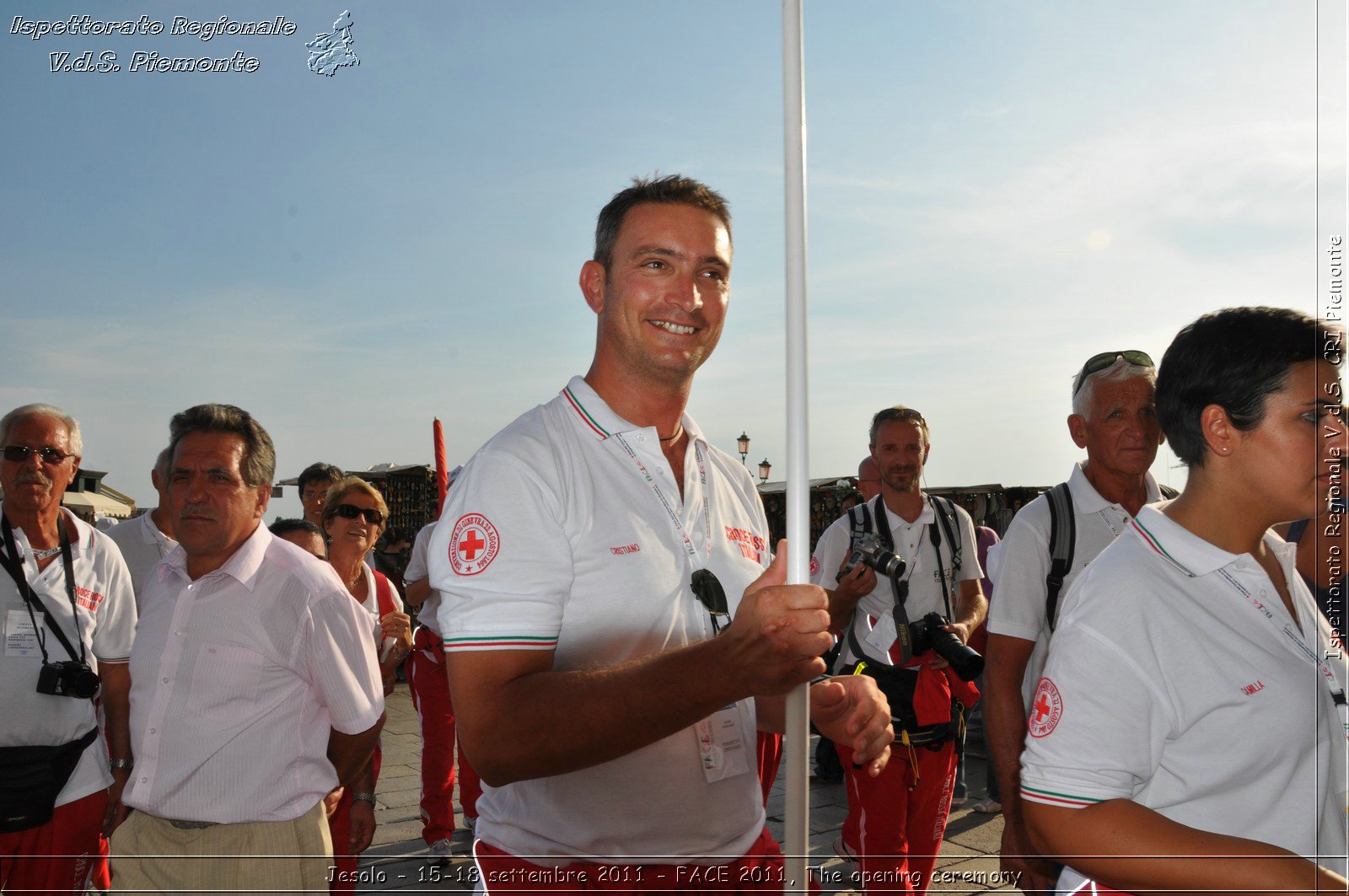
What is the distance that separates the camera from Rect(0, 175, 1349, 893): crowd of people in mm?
1581

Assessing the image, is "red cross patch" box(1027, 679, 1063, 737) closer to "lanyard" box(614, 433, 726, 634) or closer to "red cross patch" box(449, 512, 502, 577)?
"lanyard" box(614, 433, 726, 634)

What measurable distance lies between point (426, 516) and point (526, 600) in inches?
497

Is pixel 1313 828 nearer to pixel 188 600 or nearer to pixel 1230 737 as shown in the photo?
pixel 1230 737

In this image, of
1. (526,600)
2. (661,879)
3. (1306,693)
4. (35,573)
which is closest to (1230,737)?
(1306,693)

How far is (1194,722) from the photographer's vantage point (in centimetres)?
164

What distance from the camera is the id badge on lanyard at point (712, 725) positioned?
71.4 inches

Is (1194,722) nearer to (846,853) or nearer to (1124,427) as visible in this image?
(1124,427)

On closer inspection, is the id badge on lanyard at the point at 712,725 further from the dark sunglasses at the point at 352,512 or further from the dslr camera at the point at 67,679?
the dark sunglasses at the point at 352,512

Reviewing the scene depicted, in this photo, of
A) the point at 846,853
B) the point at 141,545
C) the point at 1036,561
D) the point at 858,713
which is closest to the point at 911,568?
the point at 846,853

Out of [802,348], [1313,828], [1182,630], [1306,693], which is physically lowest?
[1313,828]

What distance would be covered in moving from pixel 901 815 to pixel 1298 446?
2.70 meters

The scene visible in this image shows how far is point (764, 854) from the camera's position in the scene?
6.29 feet

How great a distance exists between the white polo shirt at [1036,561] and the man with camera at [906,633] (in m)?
0.69

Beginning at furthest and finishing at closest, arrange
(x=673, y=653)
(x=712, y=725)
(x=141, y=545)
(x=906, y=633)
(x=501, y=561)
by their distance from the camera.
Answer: (x=141, y=545) < (x=906, y=633) < (x=712, y=725) < (x=501, y=561) < (x=673, y=653)
